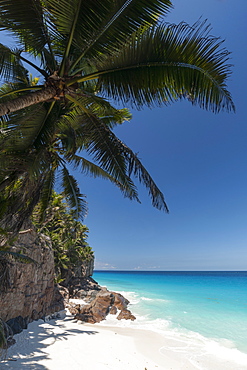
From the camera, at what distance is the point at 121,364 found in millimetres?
7207

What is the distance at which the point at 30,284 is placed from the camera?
448 inches

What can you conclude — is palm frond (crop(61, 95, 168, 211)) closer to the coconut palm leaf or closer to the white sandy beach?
the coconut palm leaf

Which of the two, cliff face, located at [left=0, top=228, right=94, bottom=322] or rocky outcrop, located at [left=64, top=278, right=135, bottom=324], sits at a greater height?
cliff face, located at [left=0, top=228, right=94, bottom=322]

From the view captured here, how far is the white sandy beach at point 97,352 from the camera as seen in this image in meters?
6.88

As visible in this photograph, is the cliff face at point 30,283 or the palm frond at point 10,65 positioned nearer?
the palm frond at point 10,65

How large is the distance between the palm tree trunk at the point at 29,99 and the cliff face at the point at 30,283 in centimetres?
618

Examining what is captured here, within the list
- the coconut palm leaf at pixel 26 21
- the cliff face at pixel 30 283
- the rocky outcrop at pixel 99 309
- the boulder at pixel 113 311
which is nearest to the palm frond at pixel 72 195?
the cliff face at pixel 30 283

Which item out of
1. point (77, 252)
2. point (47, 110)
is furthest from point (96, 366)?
point (77, 252)

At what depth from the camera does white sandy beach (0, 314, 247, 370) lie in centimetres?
688

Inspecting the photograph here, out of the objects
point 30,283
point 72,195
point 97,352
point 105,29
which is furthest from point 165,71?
point 30,283

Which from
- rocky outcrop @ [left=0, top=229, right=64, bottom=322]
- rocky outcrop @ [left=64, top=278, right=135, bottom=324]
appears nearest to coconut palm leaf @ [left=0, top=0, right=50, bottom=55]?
rocky outcrop @ [left=0, top=229, right=64, bottom=322]

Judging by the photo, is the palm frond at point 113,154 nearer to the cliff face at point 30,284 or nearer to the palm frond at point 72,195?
the palm frond at point 72,195

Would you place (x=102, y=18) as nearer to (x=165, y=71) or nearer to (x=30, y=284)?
A: (x=165, y=71)

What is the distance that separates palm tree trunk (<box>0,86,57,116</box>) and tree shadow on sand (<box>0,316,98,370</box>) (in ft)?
23.1
